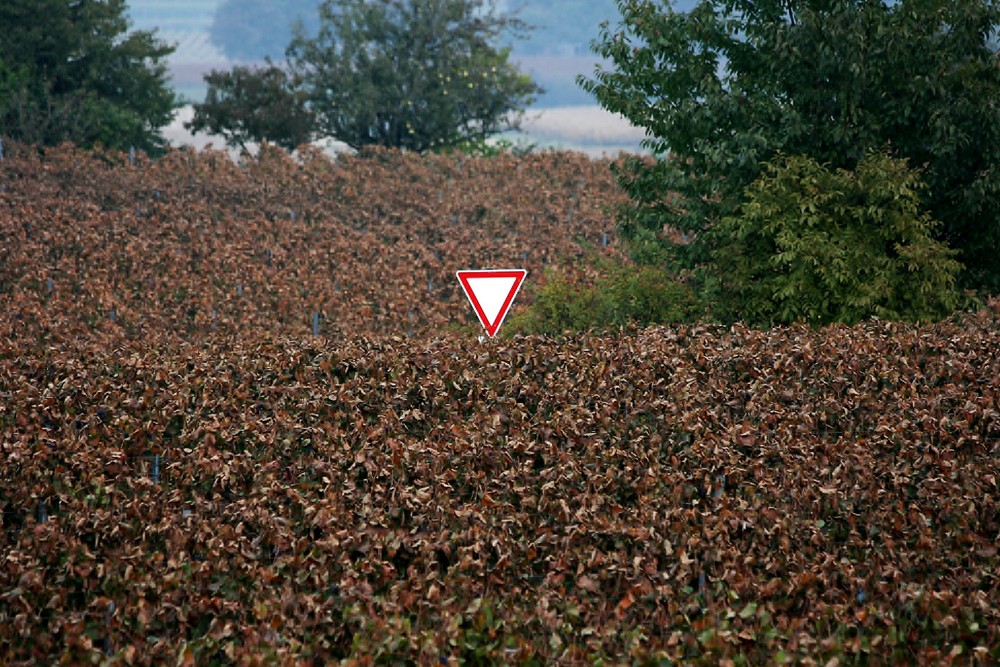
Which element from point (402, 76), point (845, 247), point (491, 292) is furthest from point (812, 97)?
point (402, 76)

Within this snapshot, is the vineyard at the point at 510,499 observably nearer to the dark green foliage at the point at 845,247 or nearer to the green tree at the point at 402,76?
the dark green foliage at the point at 845,247

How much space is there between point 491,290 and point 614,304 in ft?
19.3

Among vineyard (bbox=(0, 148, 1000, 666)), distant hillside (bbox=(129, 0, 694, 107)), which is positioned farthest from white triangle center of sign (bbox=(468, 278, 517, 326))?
distant hillside (bbox=(129, 0, 694, 107))

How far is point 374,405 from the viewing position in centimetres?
1223

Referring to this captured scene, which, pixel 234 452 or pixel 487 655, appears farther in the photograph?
pixel 234 452

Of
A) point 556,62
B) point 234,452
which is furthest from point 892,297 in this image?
point 556,62

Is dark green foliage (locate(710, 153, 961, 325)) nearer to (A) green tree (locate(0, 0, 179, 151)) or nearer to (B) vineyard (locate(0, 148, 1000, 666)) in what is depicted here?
(B) vineyard (locate(0, 148, 1000, 666))

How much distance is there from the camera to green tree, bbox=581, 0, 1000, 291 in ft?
57.6

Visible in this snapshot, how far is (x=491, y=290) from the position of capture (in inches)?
545

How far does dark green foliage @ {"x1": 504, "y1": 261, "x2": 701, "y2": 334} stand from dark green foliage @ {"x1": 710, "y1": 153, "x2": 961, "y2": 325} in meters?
2.07

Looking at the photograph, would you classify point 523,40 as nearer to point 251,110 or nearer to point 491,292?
point 251,110

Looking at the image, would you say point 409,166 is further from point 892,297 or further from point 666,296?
point 892,297

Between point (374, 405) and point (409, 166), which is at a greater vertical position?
point (409, 166)

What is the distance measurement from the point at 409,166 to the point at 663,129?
18.6 m
